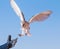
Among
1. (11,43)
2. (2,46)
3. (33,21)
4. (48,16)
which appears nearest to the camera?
(48,16)

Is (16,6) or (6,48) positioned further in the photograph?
(6,48)

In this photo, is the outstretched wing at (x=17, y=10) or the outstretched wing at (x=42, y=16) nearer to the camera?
the outstretched wing at (x=42, y=16)

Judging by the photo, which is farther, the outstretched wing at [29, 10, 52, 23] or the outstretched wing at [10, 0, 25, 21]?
the outstretched wing at [10, 0, 25, 21]

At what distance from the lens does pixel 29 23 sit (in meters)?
5.28

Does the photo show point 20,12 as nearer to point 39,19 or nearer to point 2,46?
point 39,19

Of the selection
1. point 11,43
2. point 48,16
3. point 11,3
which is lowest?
point 48,16

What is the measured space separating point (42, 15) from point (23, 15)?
0.77 meters

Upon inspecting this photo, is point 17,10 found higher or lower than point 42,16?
higher

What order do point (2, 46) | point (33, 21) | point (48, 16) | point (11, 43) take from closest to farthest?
point (48, 16) → point (33, 21) → point (11, 43) → point (2, 46)

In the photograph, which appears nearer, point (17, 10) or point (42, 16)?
point (42, 16)

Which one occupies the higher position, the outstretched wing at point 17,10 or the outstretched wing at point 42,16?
the outstretched wing at point 17,10

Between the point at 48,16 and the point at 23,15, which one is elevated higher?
the point at 23,15

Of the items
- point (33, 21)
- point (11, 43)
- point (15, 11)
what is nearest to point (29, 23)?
point (33, 21)

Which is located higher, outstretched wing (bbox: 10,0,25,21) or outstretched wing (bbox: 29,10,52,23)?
outstretched wing (bbox: 10,0,25,21)
